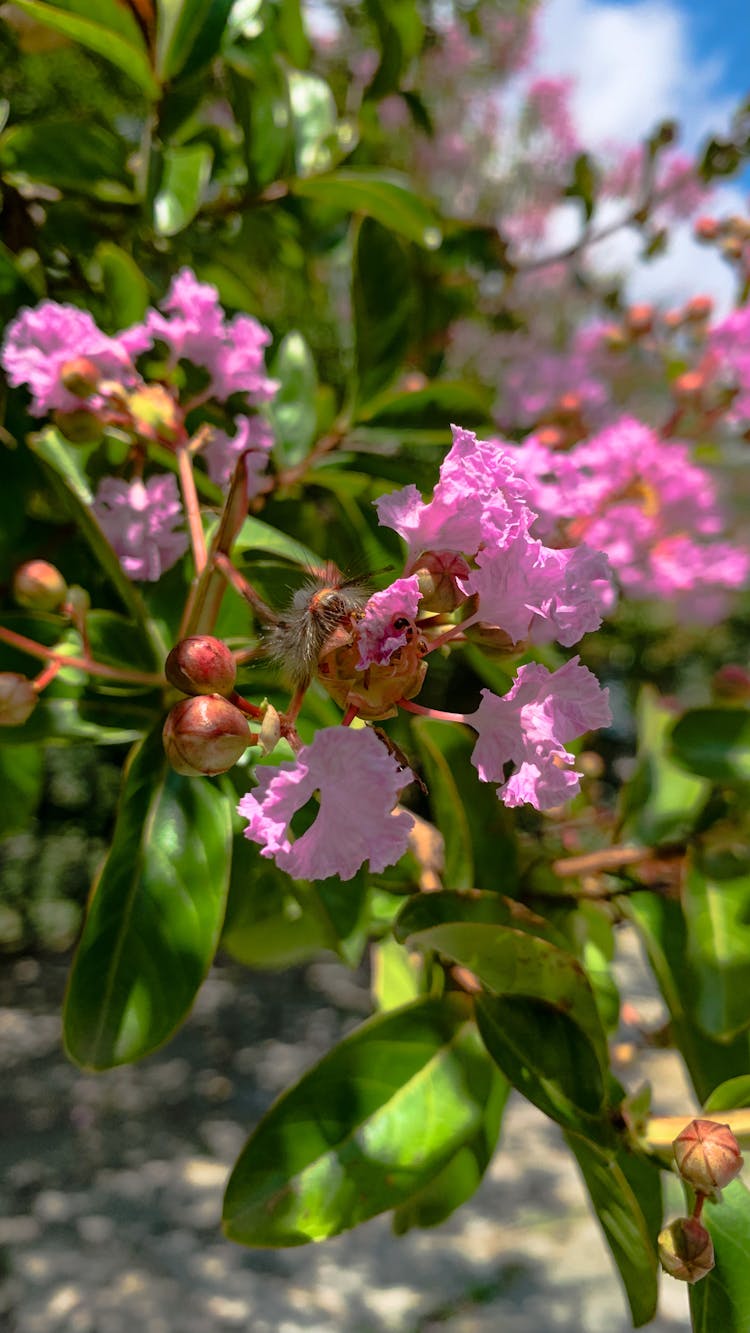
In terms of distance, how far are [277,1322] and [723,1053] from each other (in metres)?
1.43

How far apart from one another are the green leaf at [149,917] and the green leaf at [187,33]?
415 millimetres

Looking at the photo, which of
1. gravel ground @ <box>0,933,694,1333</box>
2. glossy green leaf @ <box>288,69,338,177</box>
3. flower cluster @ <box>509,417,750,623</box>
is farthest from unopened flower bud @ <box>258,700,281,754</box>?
gravel ground @ <box>0,933,694,1333</box>

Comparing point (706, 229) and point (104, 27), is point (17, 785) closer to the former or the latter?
point (104, 27)

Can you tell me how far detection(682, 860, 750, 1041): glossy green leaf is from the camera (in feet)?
1.94

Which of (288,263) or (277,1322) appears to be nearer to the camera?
(288,263)

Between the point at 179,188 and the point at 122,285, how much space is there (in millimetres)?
90

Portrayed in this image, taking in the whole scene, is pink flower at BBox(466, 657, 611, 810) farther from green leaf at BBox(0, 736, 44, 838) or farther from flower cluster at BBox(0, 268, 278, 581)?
green leaf at BBox(0, 736, 44, 838)

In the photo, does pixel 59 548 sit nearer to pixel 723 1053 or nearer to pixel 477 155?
pixel 723 1053

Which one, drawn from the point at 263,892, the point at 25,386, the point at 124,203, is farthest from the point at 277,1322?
the point at 124,203

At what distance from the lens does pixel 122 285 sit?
0.64 metres

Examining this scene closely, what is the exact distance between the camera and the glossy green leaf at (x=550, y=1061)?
44cm

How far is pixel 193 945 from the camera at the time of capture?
0.47m

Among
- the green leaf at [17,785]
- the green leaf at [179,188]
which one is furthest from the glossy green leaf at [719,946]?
the green leaf at [179,188]

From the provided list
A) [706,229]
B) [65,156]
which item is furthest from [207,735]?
[706,229]
